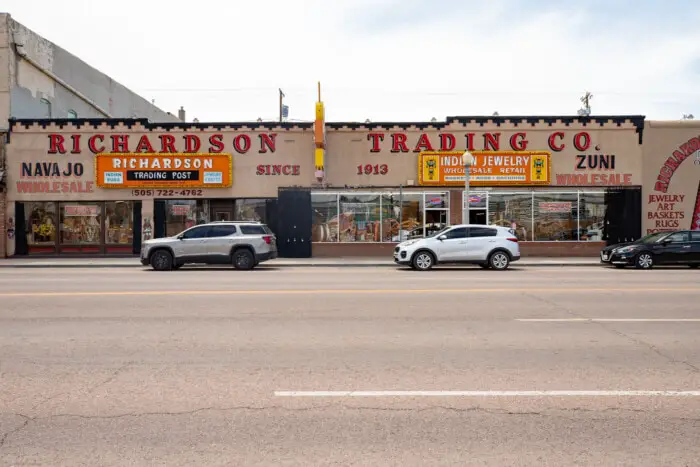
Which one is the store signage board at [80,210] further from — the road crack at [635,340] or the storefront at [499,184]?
the road crack at [635,340]

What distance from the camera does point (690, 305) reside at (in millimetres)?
10469

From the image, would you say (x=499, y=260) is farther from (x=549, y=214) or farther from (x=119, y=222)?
(x=119, y=222)

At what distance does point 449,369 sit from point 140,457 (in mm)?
3304

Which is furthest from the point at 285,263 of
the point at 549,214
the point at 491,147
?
the point at 549,214

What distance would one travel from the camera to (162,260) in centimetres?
1956

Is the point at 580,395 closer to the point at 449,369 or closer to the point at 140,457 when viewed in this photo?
the point at 449,369

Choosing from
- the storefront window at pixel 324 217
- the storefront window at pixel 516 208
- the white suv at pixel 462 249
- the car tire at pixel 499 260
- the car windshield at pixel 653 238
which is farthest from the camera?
the storefront window at pixel 324 217

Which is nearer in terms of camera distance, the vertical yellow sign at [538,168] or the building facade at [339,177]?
the vertical yellow sign at [538,168]

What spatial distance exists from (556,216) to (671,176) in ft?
17.7

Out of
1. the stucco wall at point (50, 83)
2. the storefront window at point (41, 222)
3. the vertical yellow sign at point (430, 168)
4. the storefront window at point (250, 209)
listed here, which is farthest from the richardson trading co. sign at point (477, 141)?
the stucco wall at point (50, 83)

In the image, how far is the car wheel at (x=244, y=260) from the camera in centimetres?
1967

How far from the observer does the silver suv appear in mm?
19531

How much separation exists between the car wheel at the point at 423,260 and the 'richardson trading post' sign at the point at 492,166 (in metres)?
7.25

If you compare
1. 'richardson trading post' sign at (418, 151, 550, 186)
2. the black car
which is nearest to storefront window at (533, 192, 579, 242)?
'richardson trading post' sign at (418, 151, 550, 186)
